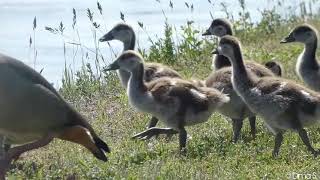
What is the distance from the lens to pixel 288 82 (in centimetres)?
908

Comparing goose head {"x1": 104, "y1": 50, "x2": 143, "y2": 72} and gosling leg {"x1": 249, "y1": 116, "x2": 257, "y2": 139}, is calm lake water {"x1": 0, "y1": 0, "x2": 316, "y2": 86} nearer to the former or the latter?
goose head {"x1": 104, "y1": 50, "x2": 143, "y2": 72}

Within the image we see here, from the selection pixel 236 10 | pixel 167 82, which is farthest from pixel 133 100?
pixel 236 10

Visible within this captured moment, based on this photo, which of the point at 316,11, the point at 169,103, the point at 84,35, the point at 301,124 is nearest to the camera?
the point at 301,124

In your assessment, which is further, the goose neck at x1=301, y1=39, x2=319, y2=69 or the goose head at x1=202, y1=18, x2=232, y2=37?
the goose head at x1=202, y1=18, x2=232, y2=37

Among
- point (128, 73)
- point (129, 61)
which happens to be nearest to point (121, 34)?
point (128, 73)

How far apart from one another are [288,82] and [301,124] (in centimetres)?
51

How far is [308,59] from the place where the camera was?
11.2 metres

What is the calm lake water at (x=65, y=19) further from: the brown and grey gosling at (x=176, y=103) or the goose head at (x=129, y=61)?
the brown and grey gosling at (x=176, y=103)

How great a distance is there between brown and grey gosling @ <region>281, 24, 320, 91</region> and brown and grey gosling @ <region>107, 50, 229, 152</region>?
1.91 m

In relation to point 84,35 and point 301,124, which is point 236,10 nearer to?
point 84,35

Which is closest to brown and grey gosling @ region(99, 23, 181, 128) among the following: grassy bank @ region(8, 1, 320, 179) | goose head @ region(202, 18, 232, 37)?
grassy bank @ region(8, 1, 320, 179)

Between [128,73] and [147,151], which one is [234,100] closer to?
[147,151]

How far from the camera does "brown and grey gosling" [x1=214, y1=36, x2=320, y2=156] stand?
875 cm

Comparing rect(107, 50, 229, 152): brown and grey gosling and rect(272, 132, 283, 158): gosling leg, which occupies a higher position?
rect(107, 50, 229, 152): brown and grey gosling
